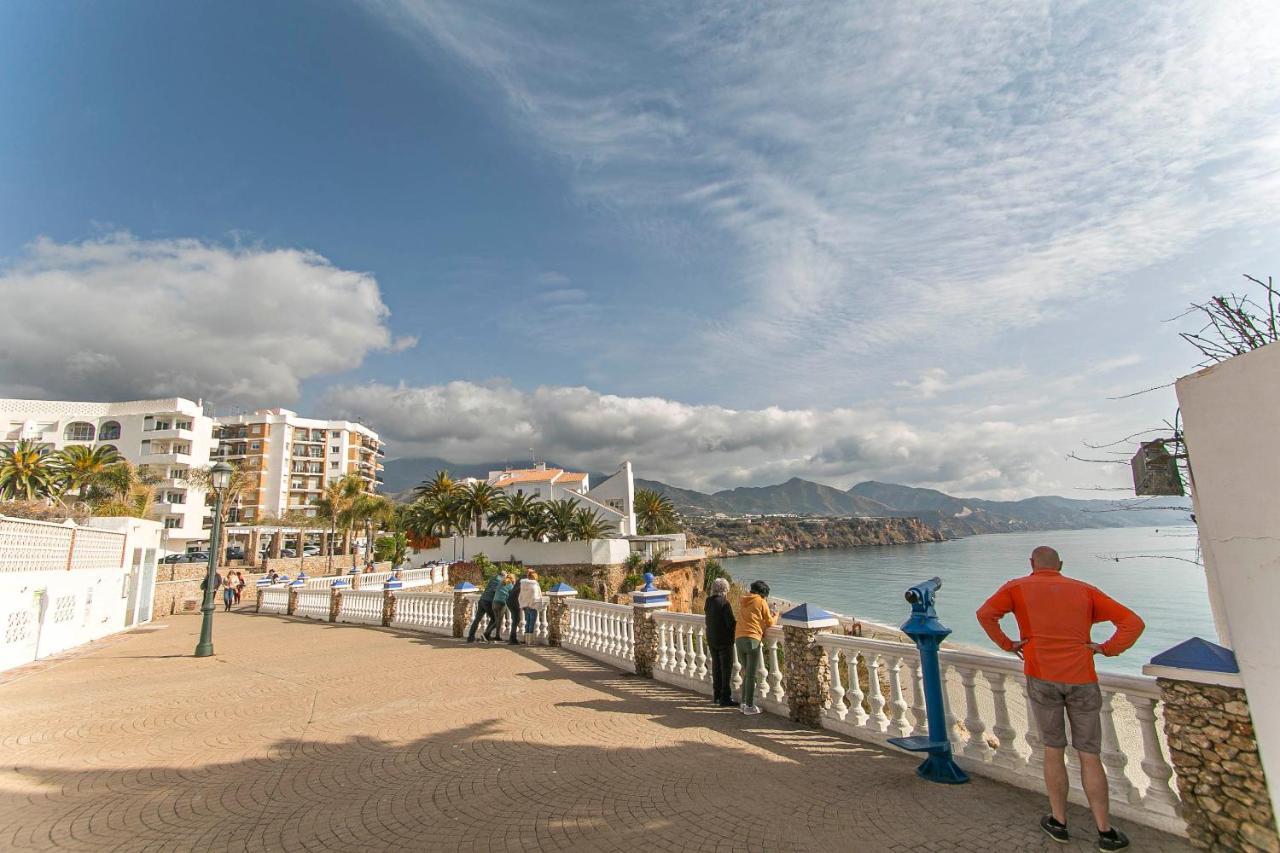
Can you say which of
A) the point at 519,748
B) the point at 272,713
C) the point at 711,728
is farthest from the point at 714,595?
the point at 272,713

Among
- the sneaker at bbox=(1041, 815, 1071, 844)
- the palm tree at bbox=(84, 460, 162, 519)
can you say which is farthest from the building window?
the sneaker at bbox=(1041, 815, 1071, 844)

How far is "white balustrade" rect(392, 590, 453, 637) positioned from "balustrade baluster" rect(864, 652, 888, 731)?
10492 mm

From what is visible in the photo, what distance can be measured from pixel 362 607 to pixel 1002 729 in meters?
16.4

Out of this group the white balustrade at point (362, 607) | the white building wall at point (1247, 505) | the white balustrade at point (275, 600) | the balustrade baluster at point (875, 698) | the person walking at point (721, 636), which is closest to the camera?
the white building wall at point (1247, 505)

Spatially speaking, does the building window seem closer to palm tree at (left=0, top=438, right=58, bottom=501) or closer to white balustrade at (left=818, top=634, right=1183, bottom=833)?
Result: palm tree at (left=0, top=438, right=58, bottom=501)

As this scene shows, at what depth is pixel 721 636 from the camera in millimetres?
6633

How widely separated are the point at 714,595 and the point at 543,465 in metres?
72.1

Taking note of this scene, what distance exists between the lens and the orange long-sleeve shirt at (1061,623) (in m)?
3.55

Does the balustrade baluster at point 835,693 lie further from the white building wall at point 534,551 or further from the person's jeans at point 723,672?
the white building wall at point 534,551

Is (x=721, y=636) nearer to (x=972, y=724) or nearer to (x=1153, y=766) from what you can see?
(x=972, y=724)

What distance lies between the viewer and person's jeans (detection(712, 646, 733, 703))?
21.8 ft

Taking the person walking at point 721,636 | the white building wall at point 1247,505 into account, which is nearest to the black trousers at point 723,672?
the person walking at point 721,636

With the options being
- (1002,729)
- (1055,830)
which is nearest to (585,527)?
(1002,729)

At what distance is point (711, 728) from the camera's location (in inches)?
233
